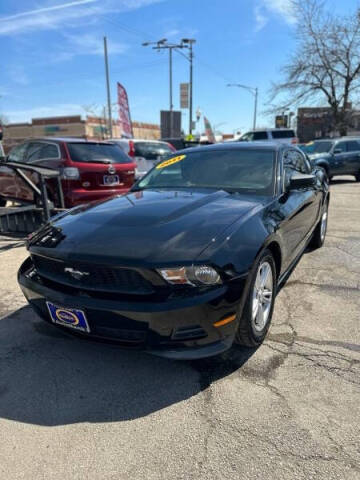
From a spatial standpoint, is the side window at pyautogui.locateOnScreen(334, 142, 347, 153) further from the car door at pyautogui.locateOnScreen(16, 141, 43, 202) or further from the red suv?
the car door at pyautogui.locateOnScreen(16, 141, 43, 202)

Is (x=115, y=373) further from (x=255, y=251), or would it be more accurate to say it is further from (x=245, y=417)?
(x=255, y=251)

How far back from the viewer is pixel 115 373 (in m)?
2.51

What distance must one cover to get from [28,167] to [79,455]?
14.8ft

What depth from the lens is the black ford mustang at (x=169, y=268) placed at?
2.11 meters

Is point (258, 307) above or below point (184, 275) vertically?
below

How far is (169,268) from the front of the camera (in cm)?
210

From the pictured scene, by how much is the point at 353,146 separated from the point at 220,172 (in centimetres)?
1356

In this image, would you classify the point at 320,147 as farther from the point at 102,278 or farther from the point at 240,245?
the point at 102,278

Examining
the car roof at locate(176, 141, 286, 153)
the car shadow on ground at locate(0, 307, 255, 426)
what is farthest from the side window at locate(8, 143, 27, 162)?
the car shadow on ground at locate(0, 307, 255, 426)

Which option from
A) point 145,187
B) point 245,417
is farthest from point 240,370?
point 145,187

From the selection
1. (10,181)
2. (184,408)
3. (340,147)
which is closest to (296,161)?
(184,408)

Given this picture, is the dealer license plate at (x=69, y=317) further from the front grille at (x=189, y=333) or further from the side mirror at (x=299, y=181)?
the side mirror at (x=299, y=181)

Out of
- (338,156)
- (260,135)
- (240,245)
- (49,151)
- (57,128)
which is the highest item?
(57,128)

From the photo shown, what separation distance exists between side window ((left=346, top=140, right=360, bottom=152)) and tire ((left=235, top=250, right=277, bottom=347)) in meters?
14.0
